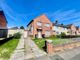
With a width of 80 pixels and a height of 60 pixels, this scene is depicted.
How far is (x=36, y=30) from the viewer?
3750cm

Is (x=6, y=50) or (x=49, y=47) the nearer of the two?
(x=49, y=47)

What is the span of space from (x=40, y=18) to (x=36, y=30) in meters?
4.84

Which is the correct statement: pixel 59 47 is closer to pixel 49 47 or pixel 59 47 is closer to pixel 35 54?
pixel 49 47

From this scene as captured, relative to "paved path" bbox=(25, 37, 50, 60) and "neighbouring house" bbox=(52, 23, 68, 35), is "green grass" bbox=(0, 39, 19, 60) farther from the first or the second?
"neighbouring house" bbox=(52, 23, 68, 35)

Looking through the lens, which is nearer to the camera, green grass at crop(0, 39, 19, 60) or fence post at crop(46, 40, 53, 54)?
green grass at crop(0, 39, 19, 60)

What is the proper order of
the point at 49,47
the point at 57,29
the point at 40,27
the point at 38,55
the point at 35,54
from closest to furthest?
the point at 38,55, the point at 35,54, the point at 49,47, the point at 40,27, the point at 57,29

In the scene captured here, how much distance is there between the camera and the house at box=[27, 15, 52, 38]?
37125mm

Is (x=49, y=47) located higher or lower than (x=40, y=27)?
lower

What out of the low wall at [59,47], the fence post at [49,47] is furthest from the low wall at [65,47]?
the fence post at [49,47]

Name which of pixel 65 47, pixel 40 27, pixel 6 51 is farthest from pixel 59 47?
pixel 40 27

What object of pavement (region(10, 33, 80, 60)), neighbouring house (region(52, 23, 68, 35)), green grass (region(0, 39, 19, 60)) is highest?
neighbouring house (region(52, 23, 68, 35))

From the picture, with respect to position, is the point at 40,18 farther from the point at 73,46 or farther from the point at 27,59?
the point at 27,59

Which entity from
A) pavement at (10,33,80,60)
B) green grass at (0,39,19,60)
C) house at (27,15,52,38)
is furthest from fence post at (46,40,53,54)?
house at (27,15,52,38)

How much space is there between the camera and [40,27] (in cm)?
3844
